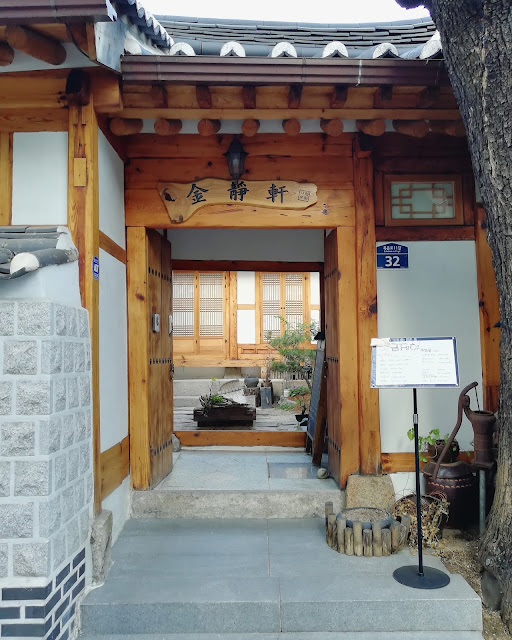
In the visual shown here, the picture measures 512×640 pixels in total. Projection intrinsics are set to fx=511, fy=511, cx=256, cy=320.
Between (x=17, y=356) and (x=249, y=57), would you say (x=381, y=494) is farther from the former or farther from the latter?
(x=249, y=57)

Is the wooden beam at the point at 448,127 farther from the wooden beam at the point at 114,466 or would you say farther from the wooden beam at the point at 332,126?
the wooden beam at the point at 114,466

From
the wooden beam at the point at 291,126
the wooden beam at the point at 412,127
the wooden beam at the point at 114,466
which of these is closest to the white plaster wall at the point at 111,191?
the wooden beam at the point at 291,126

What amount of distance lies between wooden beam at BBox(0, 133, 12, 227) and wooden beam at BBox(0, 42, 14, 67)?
1.59ft

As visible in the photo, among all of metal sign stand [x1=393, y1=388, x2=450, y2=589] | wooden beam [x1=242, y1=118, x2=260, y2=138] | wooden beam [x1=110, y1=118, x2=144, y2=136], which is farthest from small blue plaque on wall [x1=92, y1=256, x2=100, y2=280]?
metal sign stand [x1=393, y1=388, x2=450, y2=589]

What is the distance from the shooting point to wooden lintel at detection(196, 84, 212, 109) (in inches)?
138

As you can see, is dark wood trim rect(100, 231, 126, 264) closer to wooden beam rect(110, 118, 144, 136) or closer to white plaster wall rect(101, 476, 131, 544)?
wooden beam rect(110, 118, 144, 136)

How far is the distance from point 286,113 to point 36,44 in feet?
5.51

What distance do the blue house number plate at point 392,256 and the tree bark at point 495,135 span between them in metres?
1.20

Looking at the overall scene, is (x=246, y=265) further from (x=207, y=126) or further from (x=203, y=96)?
(x=203, y=96)

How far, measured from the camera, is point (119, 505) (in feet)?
12.6

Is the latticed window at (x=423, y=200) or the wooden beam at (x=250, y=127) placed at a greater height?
the wooden beam at (x=250, y=127)

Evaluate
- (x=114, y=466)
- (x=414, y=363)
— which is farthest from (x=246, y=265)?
(x=414, y=363)

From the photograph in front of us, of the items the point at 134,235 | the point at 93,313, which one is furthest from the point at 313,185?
the point at 93,313

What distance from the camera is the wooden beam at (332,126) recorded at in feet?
12.8
